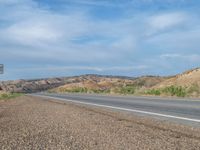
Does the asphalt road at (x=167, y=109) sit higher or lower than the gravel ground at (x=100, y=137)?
higher

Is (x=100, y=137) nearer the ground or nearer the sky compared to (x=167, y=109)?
nearer the ground

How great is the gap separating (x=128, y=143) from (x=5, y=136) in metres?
3.46

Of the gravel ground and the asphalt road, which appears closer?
the gravel ground

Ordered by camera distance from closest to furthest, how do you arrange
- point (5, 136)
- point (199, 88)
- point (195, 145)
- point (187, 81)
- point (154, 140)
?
point (195, 145), point (154, 140), point (5, 136), point (199, 88), point (187, 81)

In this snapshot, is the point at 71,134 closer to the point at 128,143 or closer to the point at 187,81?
the point at 128,143

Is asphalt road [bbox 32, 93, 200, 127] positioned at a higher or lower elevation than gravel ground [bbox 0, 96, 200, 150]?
higher

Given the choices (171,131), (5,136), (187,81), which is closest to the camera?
(5,136)

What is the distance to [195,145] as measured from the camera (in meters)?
10.2

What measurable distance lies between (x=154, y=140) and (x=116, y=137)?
1047mm

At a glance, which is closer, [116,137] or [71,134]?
[116,137]

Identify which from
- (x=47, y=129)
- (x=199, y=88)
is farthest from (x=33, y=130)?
(x=199, y=88)

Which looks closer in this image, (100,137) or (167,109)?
(100,137)

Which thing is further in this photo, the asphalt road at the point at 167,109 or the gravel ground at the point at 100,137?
the asphalt road at the point at 167,109

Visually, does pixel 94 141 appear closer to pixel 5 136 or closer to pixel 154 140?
pixel 154 140
